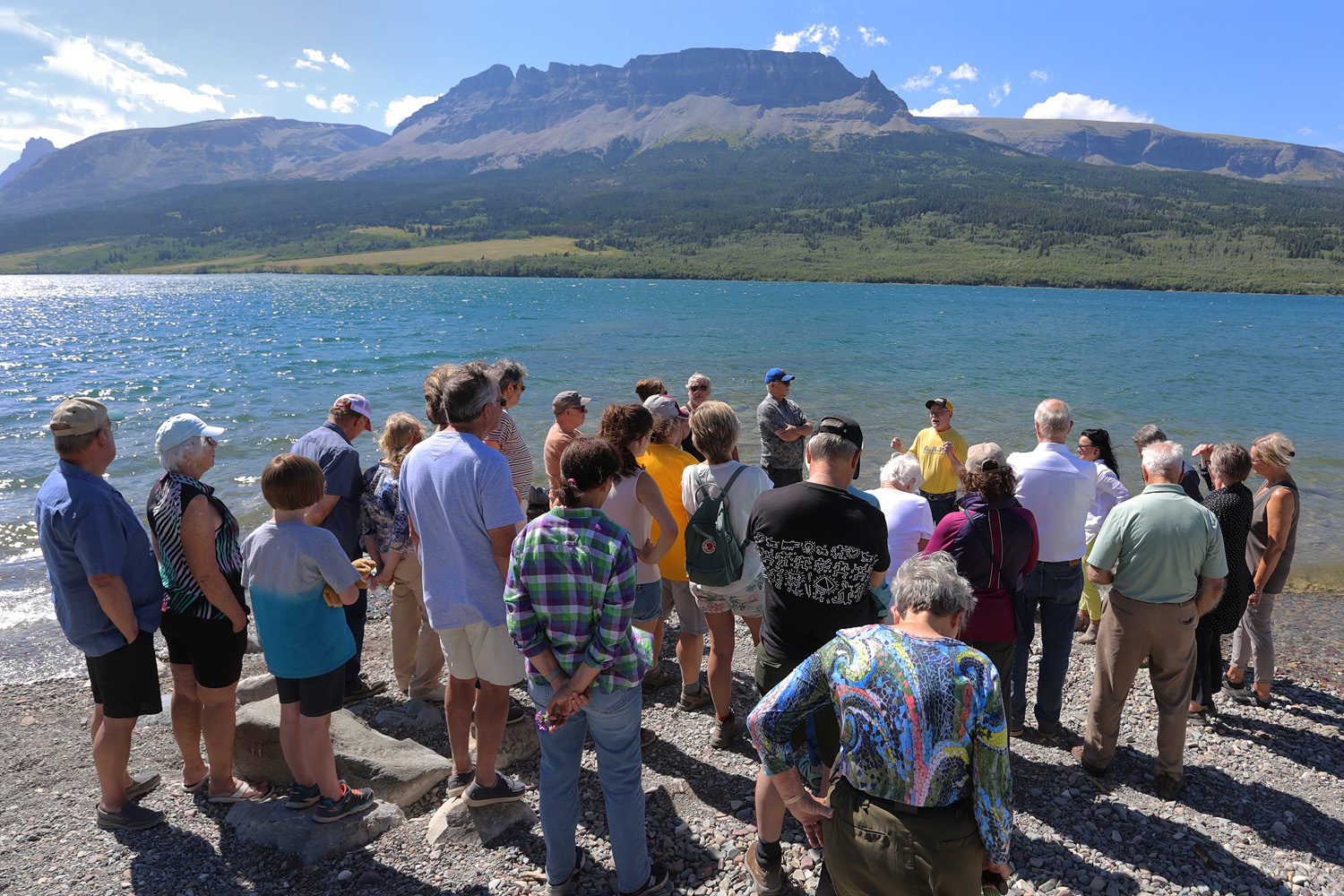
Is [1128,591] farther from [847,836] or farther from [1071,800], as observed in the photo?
[847,836]

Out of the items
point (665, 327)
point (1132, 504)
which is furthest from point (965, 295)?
point (1132, 504)

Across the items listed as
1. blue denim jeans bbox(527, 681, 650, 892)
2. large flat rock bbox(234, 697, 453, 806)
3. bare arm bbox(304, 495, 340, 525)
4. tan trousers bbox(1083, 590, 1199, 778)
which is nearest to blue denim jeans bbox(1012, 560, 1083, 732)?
tan trousers bbox(1083, 590, 1199, 778)

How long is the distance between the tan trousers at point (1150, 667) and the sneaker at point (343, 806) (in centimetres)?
449

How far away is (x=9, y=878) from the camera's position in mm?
3621

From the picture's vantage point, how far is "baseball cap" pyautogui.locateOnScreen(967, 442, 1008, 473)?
4086mm

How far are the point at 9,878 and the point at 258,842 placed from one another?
1169mm

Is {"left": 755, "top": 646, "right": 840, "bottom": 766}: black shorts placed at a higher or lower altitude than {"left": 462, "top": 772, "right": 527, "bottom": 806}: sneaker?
higher

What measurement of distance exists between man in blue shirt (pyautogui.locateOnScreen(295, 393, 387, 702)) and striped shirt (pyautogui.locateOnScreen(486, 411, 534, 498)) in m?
1.05

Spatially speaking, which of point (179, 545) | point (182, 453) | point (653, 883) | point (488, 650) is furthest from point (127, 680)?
point (653, 883)

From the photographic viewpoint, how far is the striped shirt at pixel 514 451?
238 inches

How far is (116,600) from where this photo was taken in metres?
3.67

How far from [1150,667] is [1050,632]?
638 mm

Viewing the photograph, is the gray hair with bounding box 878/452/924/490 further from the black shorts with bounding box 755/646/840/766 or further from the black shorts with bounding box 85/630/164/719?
the black shorts with bounding box 85/630/164/719

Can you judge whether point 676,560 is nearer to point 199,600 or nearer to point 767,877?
point 767,877
